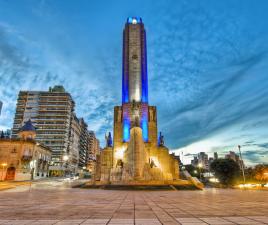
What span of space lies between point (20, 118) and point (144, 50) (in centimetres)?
6478

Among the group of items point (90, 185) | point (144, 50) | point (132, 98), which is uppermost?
point (144, 50)

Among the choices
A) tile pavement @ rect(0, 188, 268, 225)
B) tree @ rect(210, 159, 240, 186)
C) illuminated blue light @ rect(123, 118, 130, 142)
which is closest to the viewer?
tile pavement @ rect(0, 188, 268, 225)

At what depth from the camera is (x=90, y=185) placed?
1251 inches

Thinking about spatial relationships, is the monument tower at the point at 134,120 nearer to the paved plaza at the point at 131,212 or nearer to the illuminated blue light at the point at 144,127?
the illuminated blue light at the point at 144,127

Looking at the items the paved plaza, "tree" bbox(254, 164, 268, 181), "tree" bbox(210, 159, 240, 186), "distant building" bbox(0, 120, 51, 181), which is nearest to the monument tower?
"distant building" bbox(0, 120, 51, 181)

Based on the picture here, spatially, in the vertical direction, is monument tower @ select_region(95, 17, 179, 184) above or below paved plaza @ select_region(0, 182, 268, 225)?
above

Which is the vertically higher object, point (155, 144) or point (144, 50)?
point (144, 50)

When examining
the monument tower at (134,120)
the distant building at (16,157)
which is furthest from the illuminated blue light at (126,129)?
the distant building at (16,157)

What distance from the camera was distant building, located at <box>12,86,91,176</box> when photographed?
8675cm

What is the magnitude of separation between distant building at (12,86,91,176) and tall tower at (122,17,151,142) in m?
44.9

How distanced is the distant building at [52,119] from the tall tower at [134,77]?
44.9 meters

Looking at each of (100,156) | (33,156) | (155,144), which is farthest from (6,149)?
(155,144)

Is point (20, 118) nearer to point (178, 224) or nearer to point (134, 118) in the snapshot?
point (134, 118)

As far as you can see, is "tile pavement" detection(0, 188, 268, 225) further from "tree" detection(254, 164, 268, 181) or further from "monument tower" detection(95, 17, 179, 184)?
"tree" detection(254, 164, 268, 181)
